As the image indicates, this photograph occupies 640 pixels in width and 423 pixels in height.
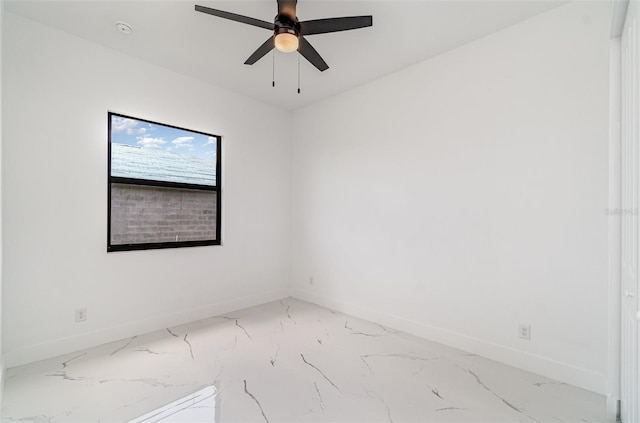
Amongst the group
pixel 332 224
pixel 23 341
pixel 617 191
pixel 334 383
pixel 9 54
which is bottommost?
pixel 334 383

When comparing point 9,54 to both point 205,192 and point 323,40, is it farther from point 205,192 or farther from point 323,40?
point 323,40

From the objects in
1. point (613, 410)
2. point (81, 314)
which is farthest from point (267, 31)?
point (613, 410)

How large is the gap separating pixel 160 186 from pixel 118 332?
148 centimetres

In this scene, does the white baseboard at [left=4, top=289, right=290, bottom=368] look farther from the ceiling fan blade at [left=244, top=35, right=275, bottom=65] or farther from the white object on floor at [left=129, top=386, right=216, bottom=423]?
the ceiling fan blade at [left=244, top=35, right=275, bottom=65]

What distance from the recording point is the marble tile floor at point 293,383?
182cm

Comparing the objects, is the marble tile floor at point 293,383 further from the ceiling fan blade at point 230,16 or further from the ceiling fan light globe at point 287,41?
the ceiling fan blade at point 230,16

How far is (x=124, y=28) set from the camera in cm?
251

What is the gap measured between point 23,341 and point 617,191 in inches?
167

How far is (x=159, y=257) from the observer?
3.17m

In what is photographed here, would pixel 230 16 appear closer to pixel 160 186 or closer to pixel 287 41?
pixel 287 41

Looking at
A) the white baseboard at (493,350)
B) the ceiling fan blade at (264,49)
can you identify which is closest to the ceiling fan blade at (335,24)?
A: the ceiling fan blade at (264,49)

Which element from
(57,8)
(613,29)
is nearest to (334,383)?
(613,29)

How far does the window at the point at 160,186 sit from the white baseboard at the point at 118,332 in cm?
75

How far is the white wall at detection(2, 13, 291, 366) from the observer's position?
2363 millimetres
